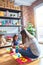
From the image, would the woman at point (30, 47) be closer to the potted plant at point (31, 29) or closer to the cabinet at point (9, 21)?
the cabinet at point (9, 21)

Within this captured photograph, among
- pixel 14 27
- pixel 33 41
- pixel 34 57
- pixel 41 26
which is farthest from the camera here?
pixel 41 26

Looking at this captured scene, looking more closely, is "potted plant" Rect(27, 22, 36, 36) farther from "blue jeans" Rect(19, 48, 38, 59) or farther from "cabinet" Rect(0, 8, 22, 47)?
"blue jeans" Rect(19, 48, 38, 59)

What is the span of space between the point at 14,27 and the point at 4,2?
52.2 inches

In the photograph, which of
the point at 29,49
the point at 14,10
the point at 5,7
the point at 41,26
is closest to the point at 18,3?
the point at 14,10

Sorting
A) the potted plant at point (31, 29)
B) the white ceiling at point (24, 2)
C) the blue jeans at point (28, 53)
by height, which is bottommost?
the blue jeans at point (28, 53)

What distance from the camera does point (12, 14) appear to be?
15.1 feet

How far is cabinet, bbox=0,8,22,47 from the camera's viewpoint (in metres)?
4.33

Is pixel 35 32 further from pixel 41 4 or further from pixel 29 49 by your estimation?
pixel 29 49

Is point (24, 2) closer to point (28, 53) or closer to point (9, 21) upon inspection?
point (9, 21)

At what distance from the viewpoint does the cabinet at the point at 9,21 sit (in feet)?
14.2

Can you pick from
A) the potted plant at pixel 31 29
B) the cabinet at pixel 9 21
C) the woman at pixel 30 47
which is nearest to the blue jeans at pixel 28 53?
the woman at pixel 30 47

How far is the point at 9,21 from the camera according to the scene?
15.1ft

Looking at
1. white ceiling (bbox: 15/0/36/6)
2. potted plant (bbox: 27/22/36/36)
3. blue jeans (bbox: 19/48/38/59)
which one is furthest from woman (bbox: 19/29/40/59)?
white ceiling (bbox: 15/0/36/6)

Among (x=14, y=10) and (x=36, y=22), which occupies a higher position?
(x=14, y=10)
